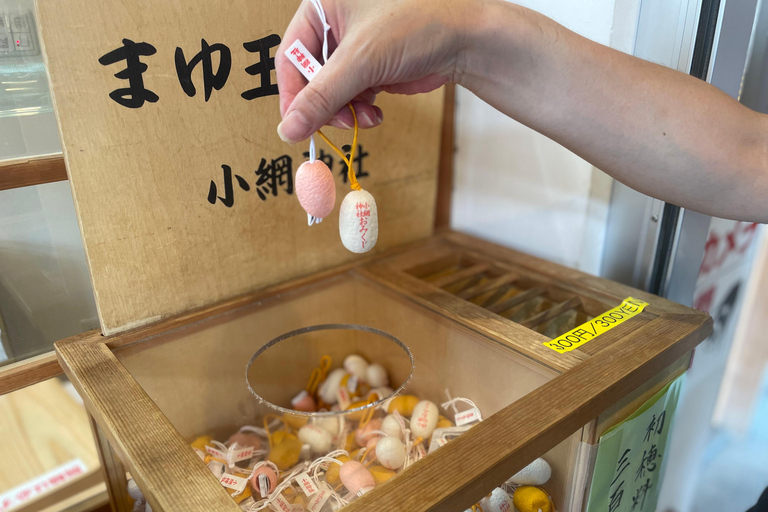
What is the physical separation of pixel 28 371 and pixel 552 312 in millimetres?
753

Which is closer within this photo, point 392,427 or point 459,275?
point 392,427

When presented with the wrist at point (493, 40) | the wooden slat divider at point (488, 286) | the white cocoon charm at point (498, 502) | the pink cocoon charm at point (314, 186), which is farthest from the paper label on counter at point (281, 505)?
the wrist at point (493, 40)

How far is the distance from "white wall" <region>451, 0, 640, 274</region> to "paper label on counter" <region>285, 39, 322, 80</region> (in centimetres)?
51

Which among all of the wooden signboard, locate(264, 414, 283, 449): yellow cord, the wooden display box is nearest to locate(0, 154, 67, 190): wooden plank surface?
the wooden signboard

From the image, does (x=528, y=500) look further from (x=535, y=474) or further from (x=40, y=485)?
(x=40, y=485)

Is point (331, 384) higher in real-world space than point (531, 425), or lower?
lower

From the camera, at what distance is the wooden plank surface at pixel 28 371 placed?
2.38 feet

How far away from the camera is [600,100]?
0.64 metres

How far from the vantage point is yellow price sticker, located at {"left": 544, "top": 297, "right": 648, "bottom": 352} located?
720 millimetres

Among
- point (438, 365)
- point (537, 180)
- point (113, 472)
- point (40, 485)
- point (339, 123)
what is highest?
point (339, 123)

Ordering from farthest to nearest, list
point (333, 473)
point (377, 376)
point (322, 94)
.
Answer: point (377, 376), point (333, 473), point (322, 94)

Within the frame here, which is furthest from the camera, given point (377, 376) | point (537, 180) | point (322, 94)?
point (537, 180)

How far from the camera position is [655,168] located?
25.8 inches

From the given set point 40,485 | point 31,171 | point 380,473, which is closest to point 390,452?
point 380,473
